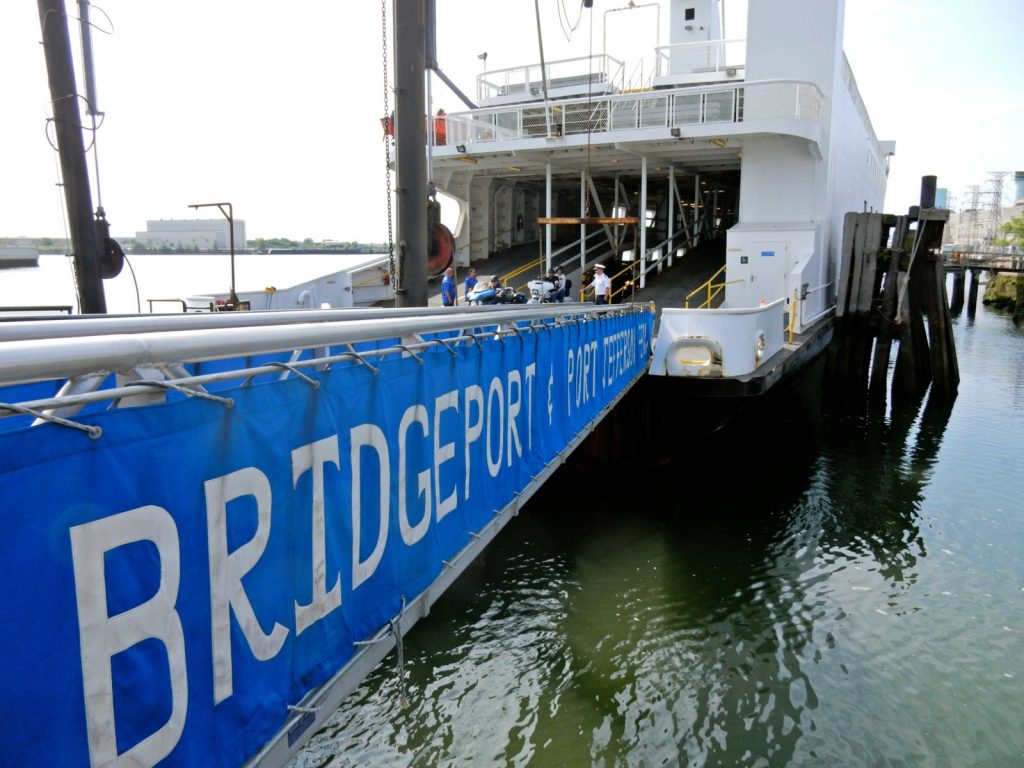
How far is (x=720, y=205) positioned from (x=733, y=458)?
17.6m

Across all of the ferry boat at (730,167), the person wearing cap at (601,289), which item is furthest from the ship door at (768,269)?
the person wearing cap at (601,289)

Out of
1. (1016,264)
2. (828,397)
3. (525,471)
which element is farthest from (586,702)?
(1016,264)

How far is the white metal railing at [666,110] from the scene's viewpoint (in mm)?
15312

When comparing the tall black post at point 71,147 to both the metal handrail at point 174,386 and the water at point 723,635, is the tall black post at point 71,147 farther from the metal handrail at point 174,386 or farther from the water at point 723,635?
the metal handrail at point 174,386

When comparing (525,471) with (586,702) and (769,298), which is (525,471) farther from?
(769,298)

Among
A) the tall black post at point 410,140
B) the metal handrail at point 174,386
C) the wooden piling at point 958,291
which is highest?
the tall black post at point 410,140

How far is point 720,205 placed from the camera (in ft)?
91.6

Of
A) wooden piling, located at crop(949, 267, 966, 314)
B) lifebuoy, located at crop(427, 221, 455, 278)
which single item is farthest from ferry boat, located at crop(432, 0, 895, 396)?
wooden piling, located at crop(949, 267, 966, 314)

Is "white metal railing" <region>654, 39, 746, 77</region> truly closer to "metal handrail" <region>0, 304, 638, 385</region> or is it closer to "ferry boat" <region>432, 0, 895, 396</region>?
"ferry boat" <region>432, 0, 895, 396</region>

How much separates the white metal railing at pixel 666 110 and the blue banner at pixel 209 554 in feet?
39.2

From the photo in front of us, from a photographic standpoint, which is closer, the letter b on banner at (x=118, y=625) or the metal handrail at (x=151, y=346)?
the metal handrail at (x=151, y=346)

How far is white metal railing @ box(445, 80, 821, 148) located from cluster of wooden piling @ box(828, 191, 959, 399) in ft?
12.2

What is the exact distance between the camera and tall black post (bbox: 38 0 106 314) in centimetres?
759

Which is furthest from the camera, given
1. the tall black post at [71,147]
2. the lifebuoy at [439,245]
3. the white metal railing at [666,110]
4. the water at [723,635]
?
the white metal railing at [666,110]
